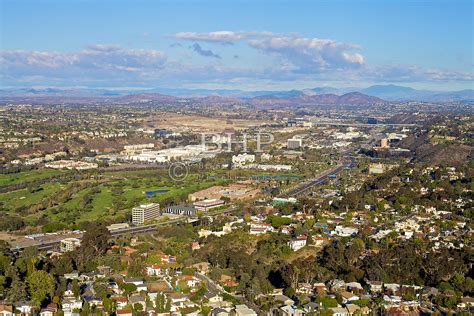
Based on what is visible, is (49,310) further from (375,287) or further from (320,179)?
(320,179)

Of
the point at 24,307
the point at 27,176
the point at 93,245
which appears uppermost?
the point at 93,245

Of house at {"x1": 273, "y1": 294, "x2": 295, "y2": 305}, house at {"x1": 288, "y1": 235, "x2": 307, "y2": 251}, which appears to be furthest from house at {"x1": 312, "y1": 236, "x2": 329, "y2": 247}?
house at {"x1": 273, "y1": 294, "x2": 295, "y2": 305}

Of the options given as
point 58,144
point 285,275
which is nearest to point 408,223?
point 285,275

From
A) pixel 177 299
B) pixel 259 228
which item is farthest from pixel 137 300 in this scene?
pixel 259 228

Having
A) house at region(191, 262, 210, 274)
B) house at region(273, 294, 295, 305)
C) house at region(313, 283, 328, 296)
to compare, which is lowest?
house at region(191, 262, 210, 274)

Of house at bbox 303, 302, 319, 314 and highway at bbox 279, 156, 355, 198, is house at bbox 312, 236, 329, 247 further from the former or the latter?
highway at bbox 279, 156, 355, 198

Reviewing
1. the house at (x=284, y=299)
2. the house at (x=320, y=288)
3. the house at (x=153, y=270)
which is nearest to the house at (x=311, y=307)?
the house at (x=284, y=299)

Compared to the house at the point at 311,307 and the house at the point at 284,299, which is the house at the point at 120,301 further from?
the house at the point at 311,307

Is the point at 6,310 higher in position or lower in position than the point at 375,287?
higher
